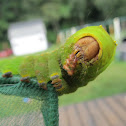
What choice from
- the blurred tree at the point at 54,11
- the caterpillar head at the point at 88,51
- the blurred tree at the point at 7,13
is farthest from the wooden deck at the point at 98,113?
the blurred tree at the point at 54,11

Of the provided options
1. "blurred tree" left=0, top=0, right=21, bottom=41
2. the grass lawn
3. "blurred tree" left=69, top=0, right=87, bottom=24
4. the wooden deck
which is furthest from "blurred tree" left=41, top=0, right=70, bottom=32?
the wooden deck

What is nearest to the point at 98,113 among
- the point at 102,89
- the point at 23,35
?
the point at 102,89

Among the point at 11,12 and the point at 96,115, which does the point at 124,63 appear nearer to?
the point at 96,115

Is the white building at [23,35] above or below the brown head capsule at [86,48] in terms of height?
below

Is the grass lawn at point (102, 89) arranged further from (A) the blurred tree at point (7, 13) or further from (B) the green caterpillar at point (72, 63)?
(A) the blurred tree at point (7, 13)

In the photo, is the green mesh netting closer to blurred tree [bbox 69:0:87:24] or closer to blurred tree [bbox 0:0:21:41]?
blurred tree [bbox 69:0:87:24]

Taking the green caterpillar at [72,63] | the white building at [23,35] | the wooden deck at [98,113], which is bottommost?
the white building at [23,35]
